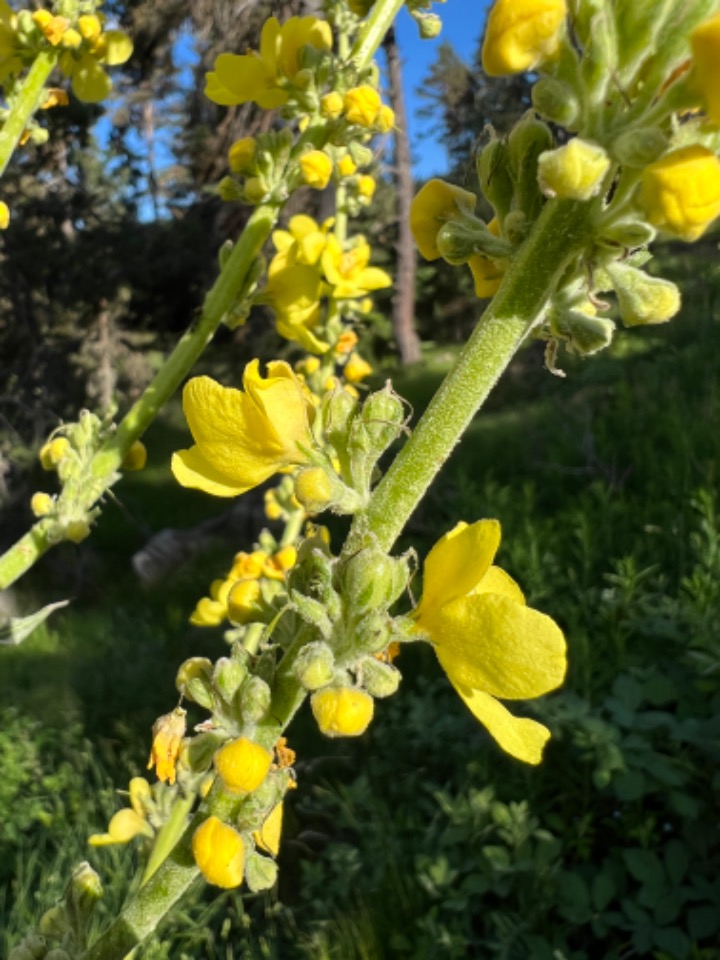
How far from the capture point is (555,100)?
0.59 metres

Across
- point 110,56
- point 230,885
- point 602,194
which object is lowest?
point 230,885

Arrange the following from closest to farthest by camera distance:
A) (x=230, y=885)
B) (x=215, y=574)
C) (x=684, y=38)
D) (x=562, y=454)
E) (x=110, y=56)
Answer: (x=684, y=38) < (x=230, y=885) < (x=110, y=56) < (x=562, y=454) < (x=215, y=574)

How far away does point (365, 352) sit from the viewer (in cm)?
1177

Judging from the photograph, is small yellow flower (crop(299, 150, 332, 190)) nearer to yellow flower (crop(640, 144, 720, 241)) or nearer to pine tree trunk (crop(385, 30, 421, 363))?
yellow flower (crop(640, 144, 720, 241))

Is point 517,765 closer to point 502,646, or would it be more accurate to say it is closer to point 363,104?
point 363,104

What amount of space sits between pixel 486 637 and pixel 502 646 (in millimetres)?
16

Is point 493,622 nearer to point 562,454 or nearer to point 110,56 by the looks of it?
point 110,56

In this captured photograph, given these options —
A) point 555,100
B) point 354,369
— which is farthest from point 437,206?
point 354,369

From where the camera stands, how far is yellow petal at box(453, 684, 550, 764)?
69 cm

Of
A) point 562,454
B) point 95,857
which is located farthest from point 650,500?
point 95,857

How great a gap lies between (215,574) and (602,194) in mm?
7175

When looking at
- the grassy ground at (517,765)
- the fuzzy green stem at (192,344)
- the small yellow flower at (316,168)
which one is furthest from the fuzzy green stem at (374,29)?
the grassy ground at (517,765)

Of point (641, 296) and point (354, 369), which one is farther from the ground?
point (641, 296)

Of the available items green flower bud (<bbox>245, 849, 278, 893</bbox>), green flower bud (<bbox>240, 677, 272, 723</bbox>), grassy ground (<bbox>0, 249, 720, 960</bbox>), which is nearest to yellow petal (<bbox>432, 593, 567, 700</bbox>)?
green flower bud (<bbox>240, 677, 272, 723</bbox>)
